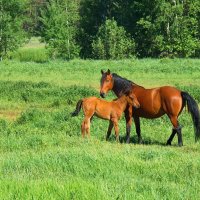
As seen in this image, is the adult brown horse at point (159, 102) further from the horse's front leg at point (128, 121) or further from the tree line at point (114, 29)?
the tree line at point (114, 29)

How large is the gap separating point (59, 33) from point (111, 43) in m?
7.88

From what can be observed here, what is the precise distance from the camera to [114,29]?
170ft

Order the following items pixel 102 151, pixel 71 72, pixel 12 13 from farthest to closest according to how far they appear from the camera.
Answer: pixel 12 13 < pixel 71 72 < pixel 102 151

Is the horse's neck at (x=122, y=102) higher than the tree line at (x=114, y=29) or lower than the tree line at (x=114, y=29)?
lower

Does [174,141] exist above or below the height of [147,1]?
below

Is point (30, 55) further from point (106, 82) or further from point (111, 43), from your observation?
point (106, 82)

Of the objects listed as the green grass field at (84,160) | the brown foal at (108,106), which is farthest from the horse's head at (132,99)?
the green grass field at (84,160)

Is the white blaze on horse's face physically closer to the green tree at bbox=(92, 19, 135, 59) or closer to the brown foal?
the brown foal

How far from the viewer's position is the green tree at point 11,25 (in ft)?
181

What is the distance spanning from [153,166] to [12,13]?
51578mm

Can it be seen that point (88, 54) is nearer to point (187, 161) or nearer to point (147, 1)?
point (147, 1)

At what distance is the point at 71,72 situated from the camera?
34.8m

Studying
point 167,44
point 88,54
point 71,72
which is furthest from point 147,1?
point 71,72

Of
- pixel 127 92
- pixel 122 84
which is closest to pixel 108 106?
pixel 127 92
